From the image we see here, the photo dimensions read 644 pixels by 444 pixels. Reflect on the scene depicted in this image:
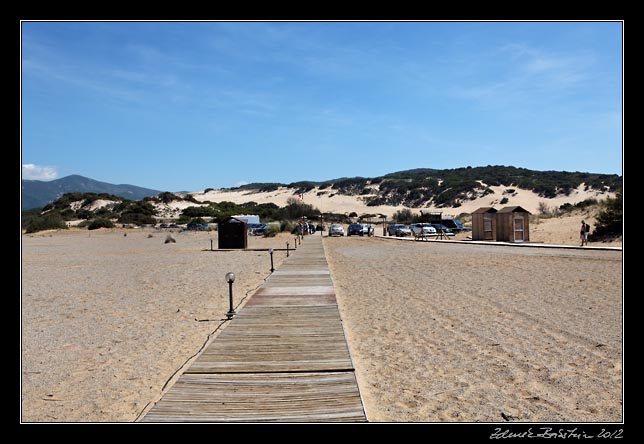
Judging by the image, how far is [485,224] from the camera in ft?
105

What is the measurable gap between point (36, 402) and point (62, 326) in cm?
373

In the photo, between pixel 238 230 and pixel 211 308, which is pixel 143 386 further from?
pixel 238 230

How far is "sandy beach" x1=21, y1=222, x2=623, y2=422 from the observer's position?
186 inches

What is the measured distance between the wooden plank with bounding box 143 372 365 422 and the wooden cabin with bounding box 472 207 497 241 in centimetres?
2811

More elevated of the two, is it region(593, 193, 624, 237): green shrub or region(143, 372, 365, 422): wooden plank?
region(593, 193, 624, 237): green shrub

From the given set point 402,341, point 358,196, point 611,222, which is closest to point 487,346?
point 402,341

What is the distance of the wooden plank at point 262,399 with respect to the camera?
Result: 13.0ft

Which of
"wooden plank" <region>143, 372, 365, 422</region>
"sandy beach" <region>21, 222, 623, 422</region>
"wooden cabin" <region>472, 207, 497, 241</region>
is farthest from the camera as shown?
"wooden cabin" <region>472, 207, 497, 241</region>

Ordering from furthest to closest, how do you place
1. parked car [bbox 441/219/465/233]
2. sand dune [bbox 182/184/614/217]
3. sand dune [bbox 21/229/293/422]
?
sand dune [bbox 182/184/614/217], parked car [bbox 441/219/465/233], sand dune [bbox 21/229/293/422]

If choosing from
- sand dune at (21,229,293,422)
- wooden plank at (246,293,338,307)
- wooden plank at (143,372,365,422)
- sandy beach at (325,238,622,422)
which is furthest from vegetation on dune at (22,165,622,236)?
wooden plank at (143,372,365,422)

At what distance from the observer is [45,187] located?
596 ft

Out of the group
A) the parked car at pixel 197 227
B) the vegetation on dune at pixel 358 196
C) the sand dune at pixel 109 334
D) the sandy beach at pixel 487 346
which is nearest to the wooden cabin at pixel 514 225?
the sandy beach at pixel 487 346

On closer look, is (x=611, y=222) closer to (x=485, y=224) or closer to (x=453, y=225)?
(x=485, y=224)

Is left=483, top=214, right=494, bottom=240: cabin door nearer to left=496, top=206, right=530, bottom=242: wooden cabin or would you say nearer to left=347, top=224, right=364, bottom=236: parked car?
left=496, top=206, right=530, bottom=242: wooden cabin
